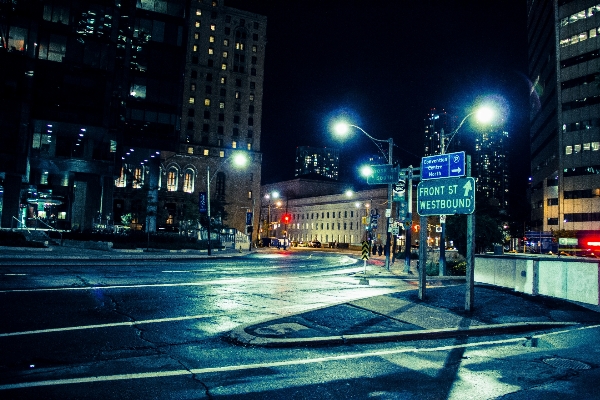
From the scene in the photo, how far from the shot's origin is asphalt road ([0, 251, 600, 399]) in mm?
5793

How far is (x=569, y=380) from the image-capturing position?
6625 millimetres

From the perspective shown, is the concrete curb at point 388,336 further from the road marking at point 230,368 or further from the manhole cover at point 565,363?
the manhole cover at point 565,363

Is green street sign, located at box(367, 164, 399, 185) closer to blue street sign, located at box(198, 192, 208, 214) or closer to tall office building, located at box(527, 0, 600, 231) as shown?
blue street sign, located at box(198, 192, 208, 214)

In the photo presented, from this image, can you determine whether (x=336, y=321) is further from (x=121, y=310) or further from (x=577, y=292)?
(x=577, y=292)

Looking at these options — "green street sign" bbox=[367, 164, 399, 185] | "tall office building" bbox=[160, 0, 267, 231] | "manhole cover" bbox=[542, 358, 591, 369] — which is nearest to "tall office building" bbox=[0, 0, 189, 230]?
"green street sign" bbox=[367, 164, 399, 185]

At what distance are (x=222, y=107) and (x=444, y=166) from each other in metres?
107

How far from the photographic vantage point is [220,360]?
7.12m

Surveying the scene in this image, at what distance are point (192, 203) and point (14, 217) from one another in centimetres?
1914

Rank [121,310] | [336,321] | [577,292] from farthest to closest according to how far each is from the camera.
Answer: [577,292], [121,310], [336,321]

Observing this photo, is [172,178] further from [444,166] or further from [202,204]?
[444,166]

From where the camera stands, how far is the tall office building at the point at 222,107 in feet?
367

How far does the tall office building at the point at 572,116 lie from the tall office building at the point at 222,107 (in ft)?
212

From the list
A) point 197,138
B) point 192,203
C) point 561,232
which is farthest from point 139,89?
point 561,232

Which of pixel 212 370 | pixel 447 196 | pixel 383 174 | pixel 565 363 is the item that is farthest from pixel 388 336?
pixel 383 174
